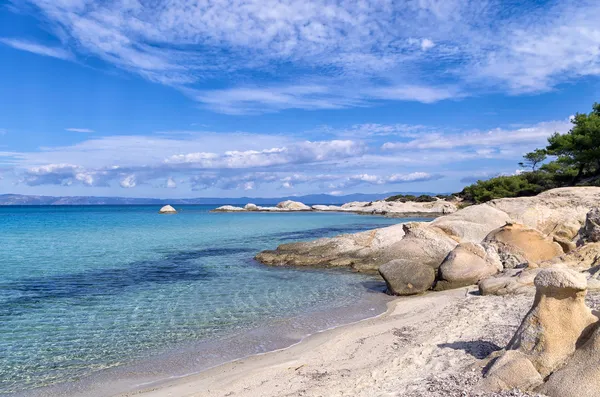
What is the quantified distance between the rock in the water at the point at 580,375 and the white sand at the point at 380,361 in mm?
1087

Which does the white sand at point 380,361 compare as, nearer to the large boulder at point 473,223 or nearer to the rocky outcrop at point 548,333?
the rocky outcrop at point 548,333

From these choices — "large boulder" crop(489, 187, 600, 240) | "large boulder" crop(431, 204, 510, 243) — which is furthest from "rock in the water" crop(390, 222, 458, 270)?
"large boulder" crop(489, 187, 600, 240)

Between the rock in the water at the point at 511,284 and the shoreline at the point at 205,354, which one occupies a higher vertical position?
the rock in the water at the point at 511,284

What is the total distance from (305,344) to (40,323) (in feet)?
25.1

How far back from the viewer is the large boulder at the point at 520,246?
17406 mm

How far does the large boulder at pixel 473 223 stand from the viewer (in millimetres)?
23484

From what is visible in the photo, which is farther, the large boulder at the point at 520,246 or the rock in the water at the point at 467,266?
the large boulder at the point at 520,246

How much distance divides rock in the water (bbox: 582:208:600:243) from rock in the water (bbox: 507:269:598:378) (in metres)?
10.5

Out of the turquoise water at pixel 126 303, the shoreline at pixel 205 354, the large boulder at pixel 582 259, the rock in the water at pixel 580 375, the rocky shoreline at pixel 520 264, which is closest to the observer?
the rock in the water at pixel 580 375

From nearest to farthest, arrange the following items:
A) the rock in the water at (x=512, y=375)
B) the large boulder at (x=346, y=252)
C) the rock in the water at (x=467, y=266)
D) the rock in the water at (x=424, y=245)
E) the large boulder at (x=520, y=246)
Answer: the rock in the water at (x=512, y=375) → the rock in the water at (x=467, y=266) → the large boulder at (x=520, y=246) → the rock in the water at (x=424, y=245) → the large boulder at (x=346, y=252)

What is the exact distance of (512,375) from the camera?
6.22 metres

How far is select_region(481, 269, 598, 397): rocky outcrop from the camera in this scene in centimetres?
619

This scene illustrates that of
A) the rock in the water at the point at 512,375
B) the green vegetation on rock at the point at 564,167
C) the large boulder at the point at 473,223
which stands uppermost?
the green vegetation on rock at the point at 564,167

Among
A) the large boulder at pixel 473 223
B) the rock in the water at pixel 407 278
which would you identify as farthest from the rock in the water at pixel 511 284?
the large boulder at pixel 473 223
